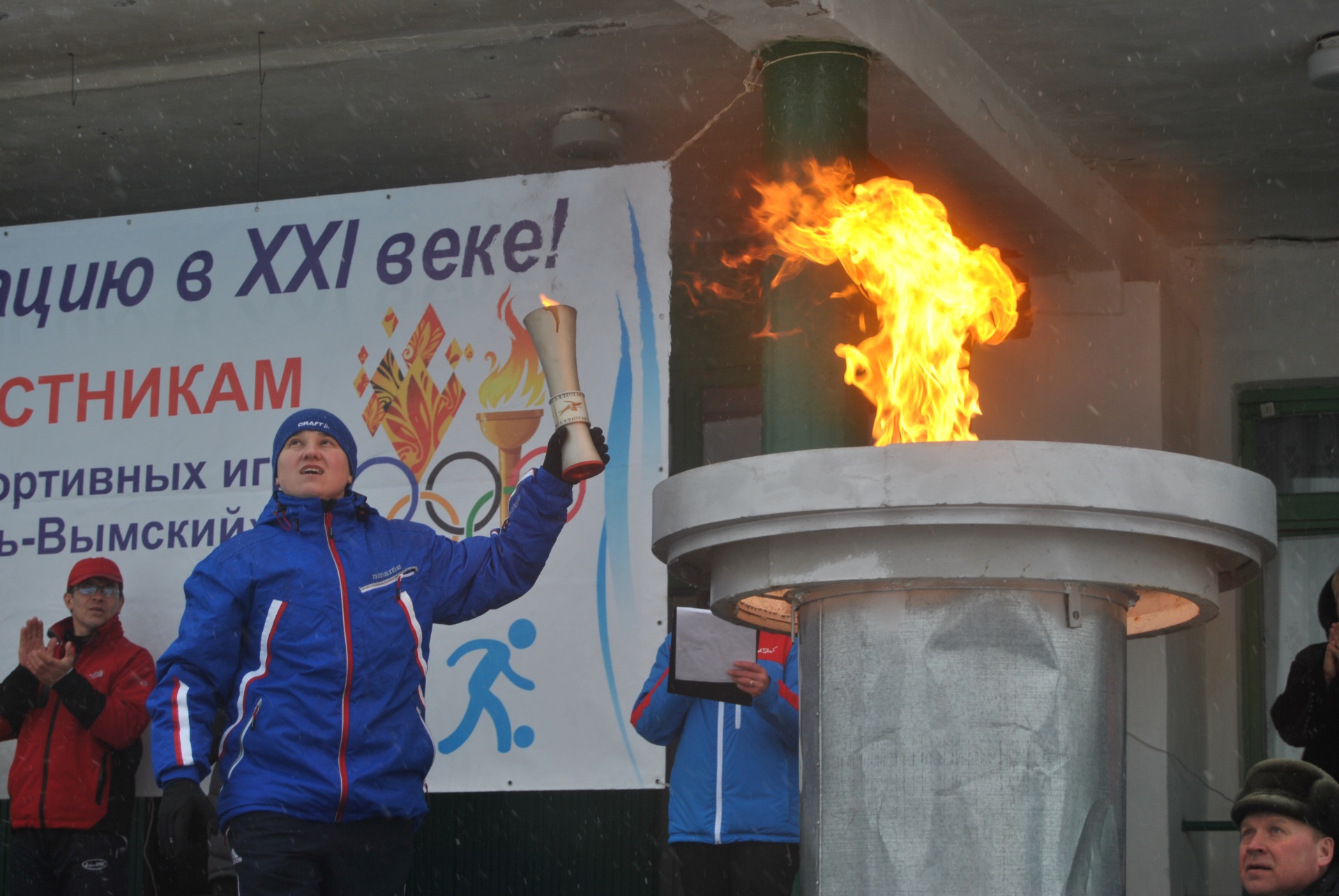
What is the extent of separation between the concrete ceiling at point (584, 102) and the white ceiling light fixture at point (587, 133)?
0.05 m

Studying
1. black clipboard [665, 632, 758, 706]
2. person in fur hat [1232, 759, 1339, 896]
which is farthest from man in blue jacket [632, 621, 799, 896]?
person in fur hat [1232, 759, 1339, 896]

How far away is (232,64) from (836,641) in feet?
12.9

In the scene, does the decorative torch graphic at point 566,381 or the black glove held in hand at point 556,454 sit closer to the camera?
the decorative torch graphic at point 566,381

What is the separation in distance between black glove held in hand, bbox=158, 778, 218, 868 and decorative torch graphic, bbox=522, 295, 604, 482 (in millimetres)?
1077

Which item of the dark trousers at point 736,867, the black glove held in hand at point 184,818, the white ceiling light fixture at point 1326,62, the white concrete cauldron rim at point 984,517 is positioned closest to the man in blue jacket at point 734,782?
the dark trousers at point 736,867

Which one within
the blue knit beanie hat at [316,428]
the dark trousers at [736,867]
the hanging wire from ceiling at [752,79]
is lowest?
the dark trousers at [736,867]

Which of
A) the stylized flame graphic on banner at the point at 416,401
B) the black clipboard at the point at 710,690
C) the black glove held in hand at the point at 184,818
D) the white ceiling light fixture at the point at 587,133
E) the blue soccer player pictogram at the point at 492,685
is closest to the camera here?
the black glove held in hand at the point at 184,818

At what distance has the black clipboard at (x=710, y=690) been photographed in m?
4.87

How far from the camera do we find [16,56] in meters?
6.14

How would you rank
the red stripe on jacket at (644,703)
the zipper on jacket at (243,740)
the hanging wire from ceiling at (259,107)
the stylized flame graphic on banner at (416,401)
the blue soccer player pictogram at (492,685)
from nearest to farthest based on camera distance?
the zipper on jacket at (243,740) → the red stripe on jacket at (644,703) → the blue soccer player pictogram at (492,685) → the stylized flame graphic on banner at (416,401) → the hanging wire from ceiling at (259,107)

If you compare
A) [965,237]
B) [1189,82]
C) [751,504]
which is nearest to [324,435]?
[751,504]

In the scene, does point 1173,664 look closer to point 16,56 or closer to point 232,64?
point 232,64

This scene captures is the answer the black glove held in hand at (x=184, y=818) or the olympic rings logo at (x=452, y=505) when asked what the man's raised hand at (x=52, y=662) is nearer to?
the olympic rings logo at (x=452, y=505)

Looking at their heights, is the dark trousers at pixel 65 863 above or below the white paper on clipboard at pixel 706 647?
below
